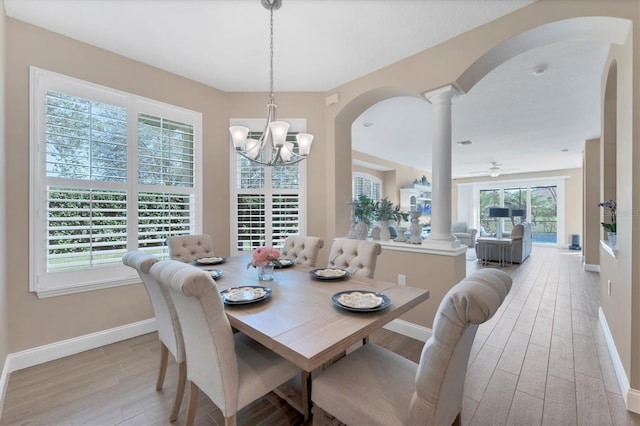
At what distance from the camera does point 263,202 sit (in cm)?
354

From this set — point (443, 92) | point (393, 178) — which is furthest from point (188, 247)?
point (393, 178)

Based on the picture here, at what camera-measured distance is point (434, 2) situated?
2.01 meters

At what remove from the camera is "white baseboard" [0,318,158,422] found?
2.13 m

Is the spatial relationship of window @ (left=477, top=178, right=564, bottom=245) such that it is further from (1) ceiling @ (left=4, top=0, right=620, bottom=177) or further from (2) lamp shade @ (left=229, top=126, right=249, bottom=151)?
(2) lamp shade @ (left=229, top=126, right=249, bottom=151)

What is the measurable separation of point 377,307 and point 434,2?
2.25 m

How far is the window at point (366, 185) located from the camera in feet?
24.9

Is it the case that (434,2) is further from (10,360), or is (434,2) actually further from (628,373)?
(10,360)

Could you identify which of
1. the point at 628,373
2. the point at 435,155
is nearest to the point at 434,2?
the point at 435,155

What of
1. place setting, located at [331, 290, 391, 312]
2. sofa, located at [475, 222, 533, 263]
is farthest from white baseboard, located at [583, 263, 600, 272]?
place setting, located at [331, 290, 391, 312]

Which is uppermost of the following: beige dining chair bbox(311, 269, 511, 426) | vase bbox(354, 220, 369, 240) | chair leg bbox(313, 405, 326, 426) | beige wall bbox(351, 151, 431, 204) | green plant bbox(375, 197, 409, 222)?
beige wall bbox(351, 151, 431, 204)

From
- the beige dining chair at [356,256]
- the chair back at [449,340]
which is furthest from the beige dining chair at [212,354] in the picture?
the beige dining chair at [356,256]

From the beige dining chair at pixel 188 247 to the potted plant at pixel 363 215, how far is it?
1704 mm

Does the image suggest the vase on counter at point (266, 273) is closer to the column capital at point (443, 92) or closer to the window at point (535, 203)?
the column capital at point (443, 92)

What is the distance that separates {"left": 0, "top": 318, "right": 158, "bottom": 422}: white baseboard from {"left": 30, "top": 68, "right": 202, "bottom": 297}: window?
45cm
